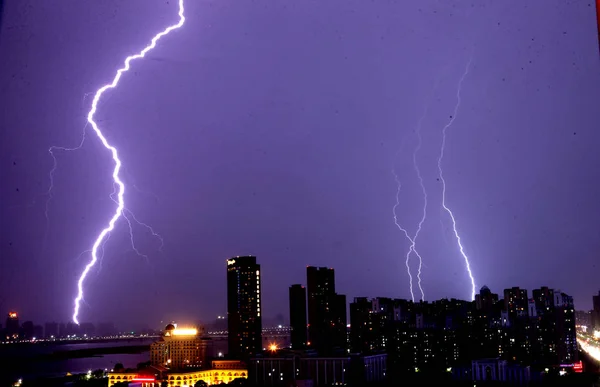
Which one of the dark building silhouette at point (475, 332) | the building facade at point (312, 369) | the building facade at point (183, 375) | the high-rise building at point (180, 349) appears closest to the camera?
the building facade at point (312, 369)

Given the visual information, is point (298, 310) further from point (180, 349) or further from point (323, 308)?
point (180, 349)

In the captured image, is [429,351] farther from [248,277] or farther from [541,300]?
[248,277]

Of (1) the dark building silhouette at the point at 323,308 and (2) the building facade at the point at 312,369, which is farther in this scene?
(1) the dark building silhouette at the point at 323,308

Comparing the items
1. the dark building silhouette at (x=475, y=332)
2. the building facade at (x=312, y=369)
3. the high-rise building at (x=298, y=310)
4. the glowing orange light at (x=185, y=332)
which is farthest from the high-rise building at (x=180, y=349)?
the dark building silhouette at (x=475, y=332)

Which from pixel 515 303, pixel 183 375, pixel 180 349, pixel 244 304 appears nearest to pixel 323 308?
pixel 244 304

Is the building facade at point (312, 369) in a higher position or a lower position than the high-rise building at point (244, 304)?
lower

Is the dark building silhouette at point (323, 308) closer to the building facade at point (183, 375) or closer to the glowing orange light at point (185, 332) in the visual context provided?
the glowing orange light at point (185, 332)
